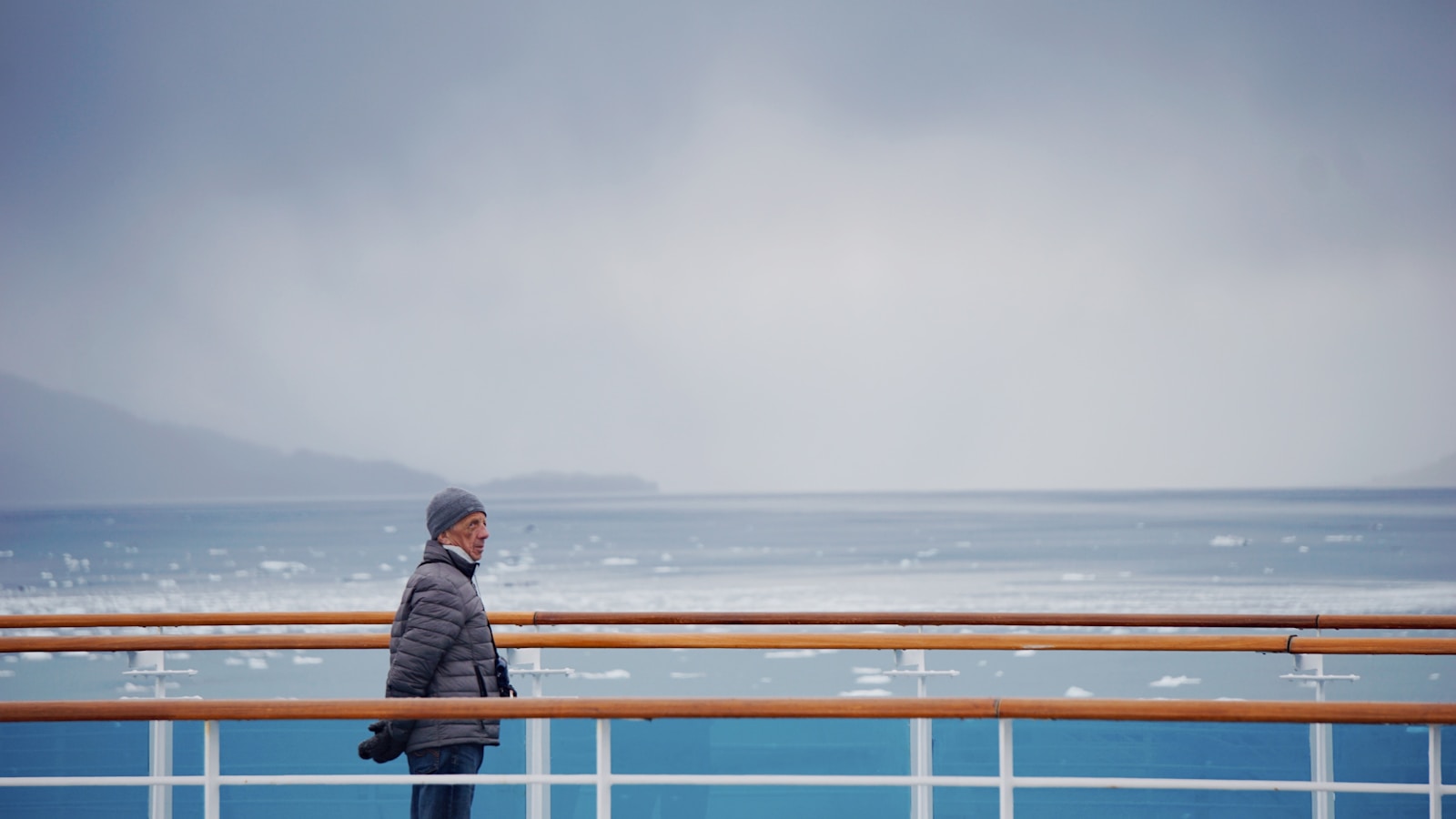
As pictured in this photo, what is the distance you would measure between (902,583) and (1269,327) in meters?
45.9

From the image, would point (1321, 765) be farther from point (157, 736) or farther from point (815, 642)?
point (157, 736)

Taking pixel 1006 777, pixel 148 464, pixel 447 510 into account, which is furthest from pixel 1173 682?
pixel 148 464

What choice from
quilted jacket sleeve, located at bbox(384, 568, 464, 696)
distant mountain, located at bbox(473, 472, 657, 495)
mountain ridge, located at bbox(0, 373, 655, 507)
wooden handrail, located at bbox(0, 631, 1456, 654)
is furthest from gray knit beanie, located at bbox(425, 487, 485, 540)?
mountain ridge, located at bbox(0, 373, 655, 507)

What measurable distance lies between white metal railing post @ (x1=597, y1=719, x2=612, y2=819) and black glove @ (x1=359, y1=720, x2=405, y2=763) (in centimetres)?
81

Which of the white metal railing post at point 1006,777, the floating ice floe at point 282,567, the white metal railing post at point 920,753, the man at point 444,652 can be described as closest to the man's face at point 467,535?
the man at point 444,652

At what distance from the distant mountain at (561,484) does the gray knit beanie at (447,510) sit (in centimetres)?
8278

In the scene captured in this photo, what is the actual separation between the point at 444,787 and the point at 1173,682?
1841 centimetres

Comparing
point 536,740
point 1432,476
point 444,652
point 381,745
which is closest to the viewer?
point 381,745

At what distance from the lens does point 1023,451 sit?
86.2 metres

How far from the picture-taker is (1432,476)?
84.1 meters

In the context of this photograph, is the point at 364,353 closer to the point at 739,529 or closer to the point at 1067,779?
the point at 739,529

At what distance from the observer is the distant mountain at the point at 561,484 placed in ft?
287

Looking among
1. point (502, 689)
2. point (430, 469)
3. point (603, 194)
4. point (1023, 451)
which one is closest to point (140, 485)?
point (430, 469)

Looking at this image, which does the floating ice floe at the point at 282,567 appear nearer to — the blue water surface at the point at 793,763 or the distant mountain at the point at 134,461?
the distant mountain at the point at 134,461
